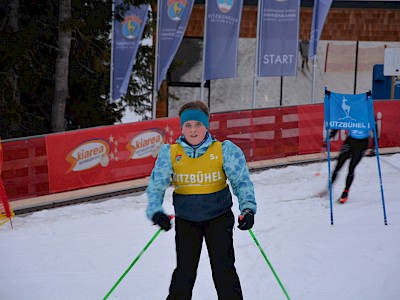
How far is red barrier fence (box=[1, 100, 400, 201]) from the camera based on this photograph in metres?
13.0

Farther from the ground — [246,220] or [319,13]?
[319,13]

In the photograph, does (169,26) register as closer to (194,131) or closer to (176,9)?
(176,9)

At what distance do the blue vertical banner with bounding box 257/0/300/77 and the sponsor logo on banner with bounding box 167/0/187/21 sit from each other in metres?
2.13

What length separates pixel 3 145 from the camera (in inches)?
496

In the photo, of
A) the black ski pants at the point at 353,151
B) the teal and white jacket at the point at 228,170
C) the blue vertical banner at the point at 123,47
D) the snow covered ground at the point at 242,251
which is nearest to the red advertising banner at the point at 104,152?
the snow covered ground at the point at 242,251

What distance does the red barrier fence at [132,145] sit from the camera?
513 inches

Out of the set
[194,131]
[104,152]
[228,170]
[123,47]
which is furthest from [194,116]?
[123,47]

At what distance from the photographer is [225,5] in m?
19.6

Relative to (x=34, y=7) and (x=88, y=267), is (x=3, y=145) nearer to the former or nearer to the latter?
(x=88, y=267)

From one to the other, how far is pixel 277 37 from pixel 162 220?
15106mm

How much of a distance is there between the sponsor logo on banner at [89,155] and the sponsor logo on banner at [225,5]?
21.6 ft

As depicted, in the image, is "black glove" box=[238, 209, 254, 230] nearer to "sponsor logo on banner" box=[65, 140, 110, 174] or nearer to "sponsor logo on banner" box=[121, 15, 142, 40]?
"sponsor logo on banner" box=[65, 140, 110, 174]

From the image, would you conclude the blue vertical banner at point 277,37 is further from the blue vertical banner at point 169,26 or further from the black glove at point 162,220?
the black glove at point 162,220

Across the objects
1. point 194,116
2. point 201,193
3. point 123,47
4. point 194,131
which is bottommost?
point 201,193
